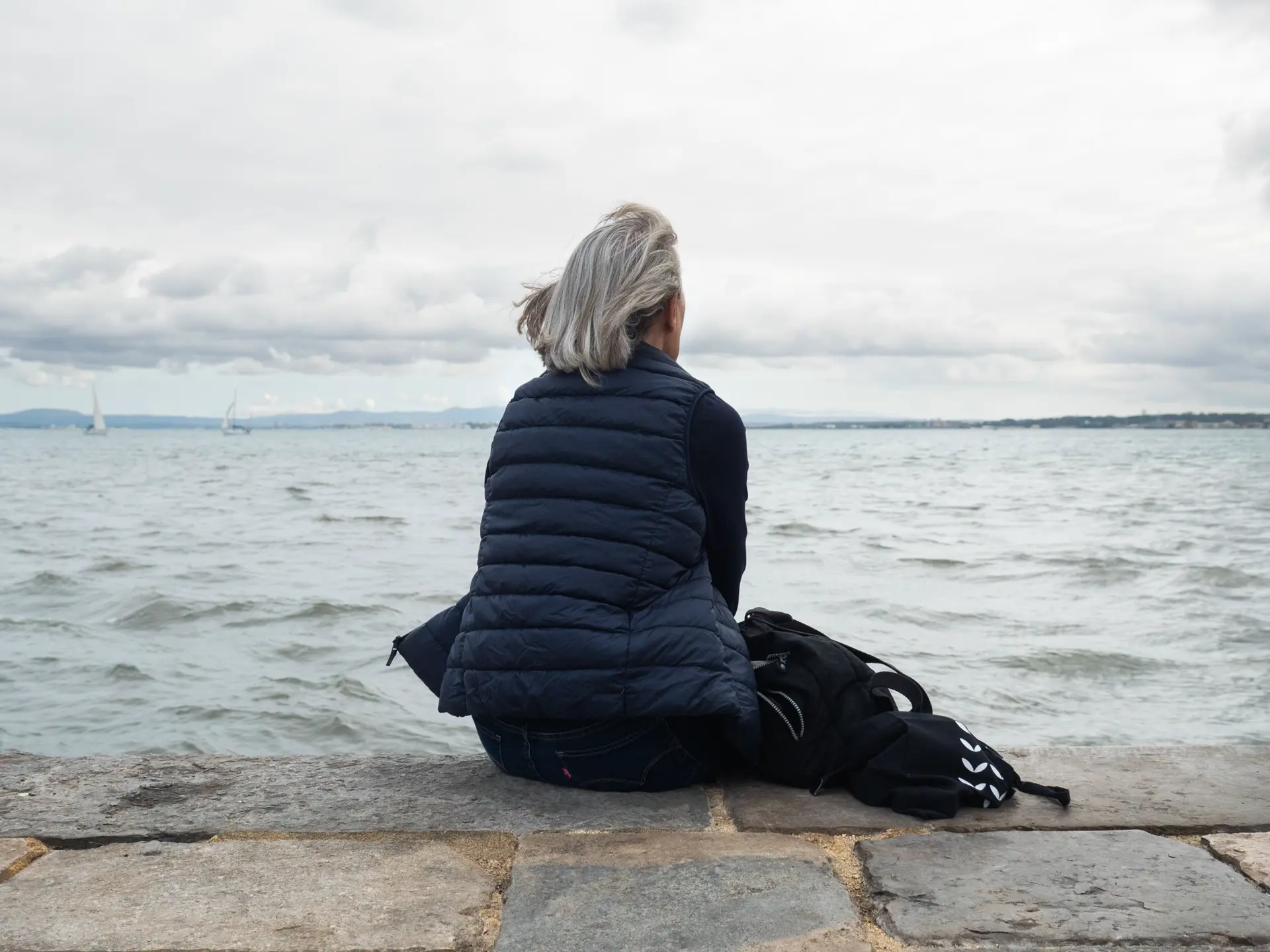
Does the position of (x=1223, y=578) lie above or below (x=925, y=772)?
below

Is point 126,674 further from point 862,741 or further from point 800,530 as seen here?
point 800,530

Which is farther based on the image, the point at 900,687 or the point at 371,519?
the point at 371,519

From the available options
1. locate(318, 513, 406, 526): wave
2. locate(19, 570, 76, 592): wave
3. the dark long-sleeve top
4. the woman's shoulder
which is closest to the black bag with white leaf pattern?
the dark long-sleeve top

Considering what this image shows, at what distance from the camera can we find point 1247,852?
2219 millimetres

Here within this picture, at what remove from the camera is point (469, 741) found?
567 cm

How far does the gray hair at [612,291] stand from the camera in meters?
2.56

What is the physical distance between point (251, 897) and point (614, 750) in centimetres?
88

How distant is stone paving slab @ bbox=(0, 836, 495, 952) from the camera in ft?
6.12

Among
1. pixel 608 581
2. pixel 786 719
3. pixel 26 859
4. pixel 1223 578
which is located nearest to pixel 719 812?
pixel 786 719

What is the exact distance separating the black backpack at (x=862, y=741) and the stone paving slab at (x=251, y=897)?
84 centimetres

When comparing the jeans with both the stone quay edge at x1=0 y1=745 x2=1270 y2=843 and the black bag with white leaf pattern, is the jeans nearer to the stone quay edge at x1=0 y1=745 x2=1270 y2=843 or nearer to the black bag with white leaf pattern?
the stone quay edge at x1=0 y1=745 x2=1270 y2=843

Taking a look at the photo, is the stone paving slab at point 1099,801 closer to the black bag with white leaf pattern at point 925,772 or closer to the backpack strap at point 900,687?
the black bag with white leaf pattern at point 925,772

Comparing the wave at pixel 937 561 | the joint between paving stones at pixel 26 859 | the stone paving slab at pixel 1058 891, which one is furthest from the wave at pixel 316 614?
the stone paving slab at pixel 1058 891

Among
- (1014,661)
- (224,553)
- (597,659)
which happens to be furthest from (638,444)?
(224,553)
